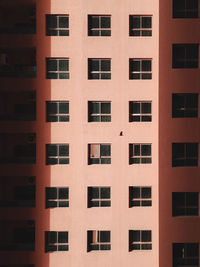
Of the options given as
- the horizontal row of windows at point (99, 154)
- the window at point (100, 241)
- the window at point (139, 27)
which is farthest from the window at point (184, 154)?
the window at point (139, 27)

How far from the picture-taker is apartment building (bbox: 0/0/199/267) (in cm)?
1512

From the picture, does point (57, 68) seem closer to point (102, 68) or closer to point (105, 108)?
point (102, 68)

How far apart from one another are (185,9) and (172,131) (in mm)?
7741

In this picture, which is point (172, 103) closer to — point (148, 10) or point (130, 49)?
point (130, 49)

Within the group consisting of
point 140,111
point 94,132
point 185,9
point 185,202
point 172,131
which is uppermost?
point 185,9

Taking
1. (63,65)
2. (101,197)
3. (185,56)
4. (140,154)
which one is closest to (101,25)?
(63,65)

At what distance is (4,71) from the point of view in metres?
15.3

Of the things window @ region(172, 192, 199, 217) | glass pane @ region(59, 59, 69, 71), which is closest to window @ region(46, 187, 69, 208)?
window @ region(172, 192, 199, 217)

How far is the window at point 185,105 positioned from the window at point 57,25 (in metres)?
8.19

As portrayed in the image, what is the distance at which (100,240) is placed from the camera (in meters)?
15.6

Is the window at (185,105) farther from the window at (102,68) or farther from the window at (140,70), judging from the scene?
the window at (102,68)

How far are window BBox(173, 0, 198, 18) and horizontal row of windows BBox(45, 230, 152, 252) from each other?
1399 cm

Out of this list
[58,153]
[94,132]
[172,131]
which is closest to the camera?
[172,131]

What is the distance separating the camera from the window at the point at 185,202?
1485cm
